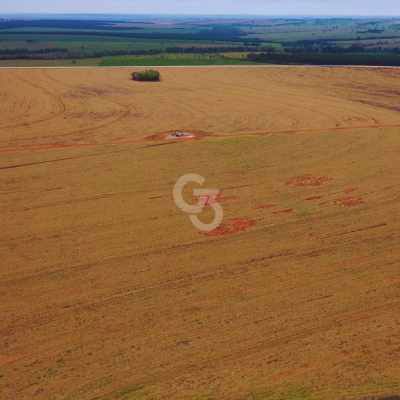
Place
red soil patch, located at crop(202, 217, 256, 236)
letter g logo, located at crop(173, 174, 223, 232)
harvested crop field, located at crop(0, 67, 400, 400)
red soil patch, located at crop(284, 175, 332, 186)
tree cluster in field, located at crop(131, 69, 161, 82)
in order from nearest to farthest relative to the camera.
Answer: harvested crop field, located at crop(0, 67, 400, 400) → red soil patch, located at crop(202, 217, 256, 236) → letter g logo, located at crop(173, 174, 223, 232) → red soil patch, located at crop(284, 175, 332, 186) → tree cluster in field, located at crop(131, 69, 161, 82)

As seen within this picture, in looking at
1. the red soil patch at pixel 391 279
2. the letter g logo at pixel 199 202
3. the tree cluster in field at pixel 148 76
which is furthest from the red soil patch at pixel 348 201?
the tree cluster in field at pixel 148 76

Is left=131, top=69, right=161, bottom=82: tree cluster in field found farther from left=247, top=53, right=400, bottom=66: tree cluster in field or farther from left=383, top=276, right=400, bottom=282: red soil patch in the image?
left=383, top=276, right=400, bottom=282: red soil patch

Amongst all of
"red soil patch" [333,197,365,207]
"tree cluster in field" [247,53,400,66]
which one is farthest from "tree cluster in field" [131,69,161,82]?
"red soil patch" [333,197,365,207]

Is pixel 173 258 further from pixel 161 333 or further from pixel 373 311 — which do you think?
pixel 373 311

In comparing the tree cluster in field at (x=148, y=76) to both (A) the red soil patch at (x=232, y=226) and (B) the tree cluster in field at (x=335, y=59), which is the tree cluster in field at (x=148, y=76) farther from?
(A) the red soil patch at (x=232, y=226)

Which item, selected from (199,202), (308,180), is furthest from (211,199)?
(308,180)

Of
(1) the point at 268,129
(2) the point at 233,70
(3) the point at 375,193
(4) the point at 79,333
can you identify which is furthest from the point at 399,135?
(2) the point at 233,70
